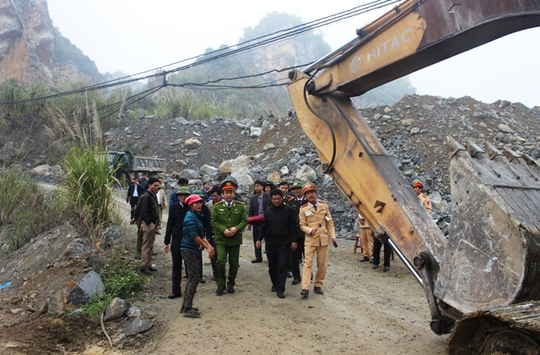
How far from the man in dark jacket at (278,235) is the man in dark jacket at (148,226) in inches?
79.8

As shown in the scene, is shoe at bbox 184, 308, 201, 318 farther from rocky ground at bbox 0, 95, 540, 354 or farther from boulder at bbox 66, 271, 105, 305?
boulder at bbox 66, 271, 105, 305

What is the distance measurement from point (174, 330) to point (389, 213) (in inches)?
109

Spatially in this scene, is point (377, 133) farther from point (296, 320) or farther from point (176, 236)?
point (296, 320)

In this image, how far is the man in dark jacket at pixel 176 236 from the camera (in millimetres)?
6195

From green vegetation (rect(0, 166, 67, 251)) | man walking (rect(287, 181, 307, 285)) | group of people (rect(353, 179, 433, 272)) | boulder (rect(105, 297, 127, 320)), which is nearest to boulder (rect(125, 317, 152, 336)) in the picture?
boulder (rect(105, 297, 127, 320))

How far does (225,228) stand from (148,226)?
171 cm

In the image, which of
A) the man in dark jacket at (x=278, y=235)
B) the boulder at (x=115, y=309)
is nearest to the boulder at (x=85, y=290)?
the boulder at (x=115, y=309)

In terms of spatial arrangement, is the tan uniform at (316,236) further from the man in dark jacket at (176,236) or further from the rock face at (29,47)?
the rock face at (29,47)

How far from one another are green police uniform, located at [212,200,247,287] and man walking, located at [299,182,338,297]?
93cm

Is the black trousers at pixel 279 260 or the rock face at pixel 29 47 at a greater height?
the rock face at pixel 29 47

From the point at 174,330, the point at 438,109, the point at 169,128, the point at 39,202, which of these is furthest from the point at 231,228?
the point at 169,128

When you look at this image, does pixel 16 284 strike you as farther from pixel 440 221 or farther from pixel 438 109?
pixel 438 109

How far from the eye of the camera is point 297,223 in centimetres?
684

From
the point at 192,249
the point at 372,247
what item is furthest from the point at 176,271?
Result: the point at 372,247
